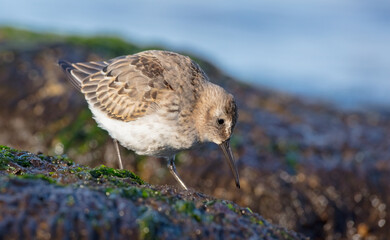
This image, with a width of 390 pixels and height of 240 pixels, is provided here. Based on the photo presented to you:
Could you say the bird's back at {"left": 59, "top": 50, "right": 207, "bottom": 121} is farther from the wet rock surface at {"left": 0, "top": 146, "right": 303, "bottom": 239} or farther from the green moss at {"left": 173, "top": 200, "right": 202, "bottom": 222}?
the green moss at {"left": 173, "top": 200, "right": 202, "bottom": 222}

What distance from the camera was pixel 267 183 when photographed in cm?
787

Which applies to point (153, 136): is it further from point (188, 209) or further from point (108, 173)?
point (188, 209)

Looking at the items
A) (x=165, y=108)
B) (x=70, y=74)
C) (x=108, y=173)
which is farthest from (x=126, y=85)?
(x=108, y=173)

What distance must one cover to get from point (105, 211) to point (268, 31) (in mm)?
20549

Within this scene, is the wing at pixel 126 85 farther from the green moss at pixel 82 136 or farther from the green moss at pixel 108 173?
the green moss at pixel 108 173

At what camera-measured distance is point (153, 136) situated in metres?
6.13

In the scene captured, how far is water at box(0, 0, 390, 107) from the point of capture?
18906mm

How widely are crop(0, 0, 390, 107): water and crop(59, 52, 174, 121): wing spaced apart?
419 inches

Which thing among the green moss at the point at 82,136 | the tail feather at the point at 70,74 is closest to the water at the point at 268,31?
the green moss at the point at 82,136

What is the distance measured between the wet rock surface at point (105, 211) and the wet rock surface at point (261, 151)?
369 centimetres

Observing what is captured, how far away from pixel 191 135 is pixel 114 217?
2.81m

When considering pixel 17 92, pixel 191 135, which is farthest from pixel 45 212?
pixel 17 92

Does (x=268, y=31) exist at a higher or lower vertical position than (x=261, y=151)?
lower

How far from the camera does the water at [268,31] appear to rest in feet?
62.0
